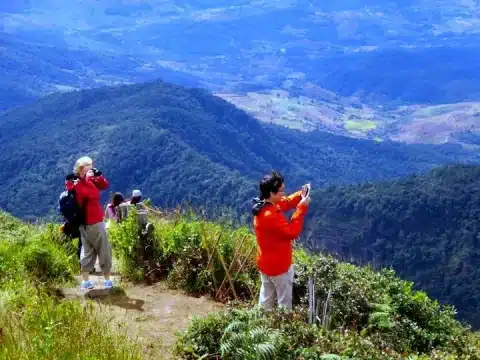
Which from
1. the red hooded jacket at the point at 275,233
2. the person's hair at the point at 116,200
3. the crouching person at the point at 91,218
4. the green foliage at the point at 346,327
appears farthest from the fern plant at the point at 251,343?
the person's hair at the point at 116,200

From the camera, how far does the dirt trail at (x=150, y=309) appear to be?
6320mm

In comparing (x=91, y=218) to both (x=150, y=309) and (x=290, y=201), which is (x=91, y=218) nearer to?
(x=150, y=309)

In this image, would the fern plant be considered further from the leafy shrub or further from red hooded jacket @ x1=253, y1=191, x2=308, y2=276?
the leafy shrub

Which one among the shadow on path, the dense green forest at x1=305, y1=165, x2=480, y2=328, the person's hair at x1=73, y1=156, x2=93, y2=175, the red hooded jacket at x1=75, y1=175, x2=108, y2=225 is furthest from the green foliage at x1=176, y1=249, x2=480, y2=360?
the dense green forest at x1=305, y1=165, x2=480, y2=328

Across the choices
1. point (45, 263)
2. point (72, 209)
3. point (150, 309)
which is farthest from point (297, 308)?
point (45, 263)

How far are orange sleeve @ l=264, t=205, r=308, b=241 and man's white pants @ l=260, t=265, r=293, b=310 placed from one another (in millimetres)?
536

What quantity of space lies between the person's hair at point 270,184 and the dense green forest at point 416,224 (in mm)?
56135

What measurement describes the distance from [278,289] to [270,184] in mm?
1169

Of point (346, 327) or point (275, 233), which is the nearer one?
point (275, 233)

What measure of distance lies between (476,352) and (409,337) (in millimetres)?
745

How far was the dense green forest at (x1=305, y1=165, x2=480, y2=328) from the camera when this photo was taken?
216ft

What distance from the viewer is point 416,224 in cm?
8069

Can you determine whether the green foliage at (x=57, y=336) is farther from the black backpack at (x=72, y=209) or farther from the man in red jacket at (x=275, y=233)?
the black backpack at (x=72, y=209)

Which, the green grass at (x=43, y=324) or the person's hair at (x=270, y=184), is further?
the person's hair at (x=270, y=184)
